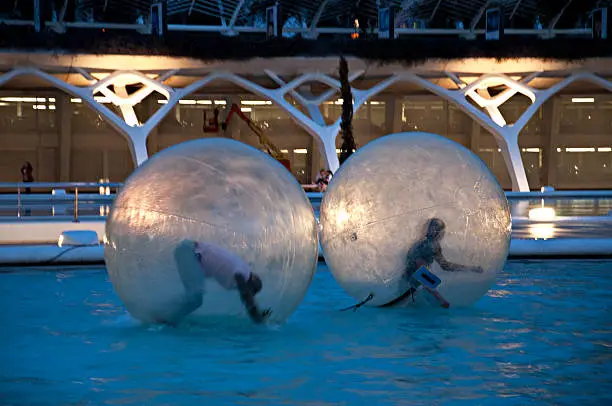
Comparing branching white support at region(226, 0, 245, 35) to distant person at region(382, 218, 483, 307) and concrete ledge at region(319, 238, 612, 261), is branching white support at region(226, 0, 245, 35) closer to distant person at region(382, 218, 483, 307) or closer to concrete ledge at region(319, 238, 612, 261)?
concrete ledge at region(319, 238, 612, 261)

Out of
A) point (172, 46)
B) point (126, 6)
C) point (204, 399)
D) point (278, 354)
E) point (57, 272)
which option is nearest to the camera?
point (204, 399)

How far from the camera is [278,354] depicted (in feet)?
23.0

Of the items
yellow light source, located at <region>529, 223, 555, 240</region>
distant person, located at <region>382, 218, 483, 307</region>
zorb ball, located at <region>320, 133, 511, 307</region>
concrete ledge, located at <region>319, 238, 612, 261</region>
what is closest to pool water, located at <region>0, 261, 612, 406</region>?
zorb ball, located at <region>320, 133, 511, 307</region>

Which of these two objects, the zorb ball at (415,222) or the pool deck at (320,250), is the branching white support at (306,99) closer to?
the pool deck at (320,250)

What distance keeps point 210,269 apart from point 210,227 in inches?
11.8

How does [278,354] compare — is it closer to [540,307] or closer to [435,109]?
[540,307]

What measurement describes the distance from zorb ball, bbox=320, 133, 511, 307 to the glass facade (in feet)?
131

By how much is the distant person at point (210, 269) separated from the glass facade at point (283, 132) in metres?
41.2

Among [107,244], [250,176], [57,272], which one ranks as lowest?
[57,272]

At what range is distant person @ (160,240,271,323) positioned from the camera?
276 inches

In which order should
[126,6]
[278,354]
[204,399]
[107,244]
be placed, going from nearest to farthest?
1. [204,399]
2. [278,354]
3. [107,244]
4. [126,6]

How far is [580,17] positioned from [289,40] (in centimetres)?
1939

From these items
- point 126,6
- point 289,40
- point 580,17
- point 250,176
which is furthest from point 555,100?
point 250,176

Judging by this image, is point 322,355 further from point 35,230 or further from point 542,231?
point 542,231
